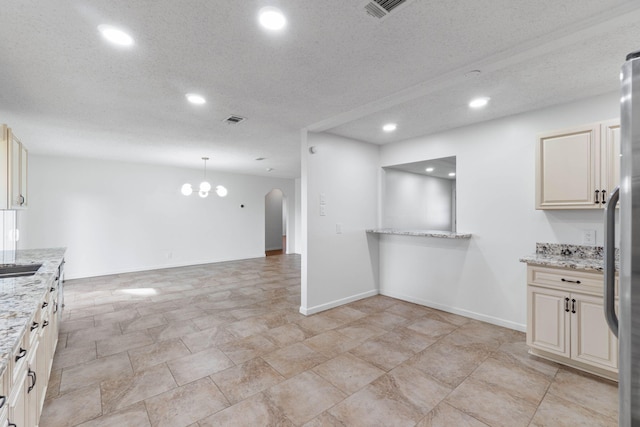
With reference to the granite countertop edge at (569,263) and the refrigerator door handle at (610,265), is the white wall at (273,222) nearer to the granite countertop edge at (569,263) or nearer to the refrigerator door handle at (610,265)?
the granite countertop edge at (569,263)

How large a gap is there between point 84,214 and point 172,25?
5.88 meters

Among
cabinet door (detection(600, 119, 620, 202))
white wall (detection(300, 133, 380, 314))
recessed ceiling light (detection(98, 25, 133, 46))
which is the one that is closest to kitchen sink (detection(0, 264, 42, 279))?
recessed ceiling light (detection(98, 25, 133, 46))

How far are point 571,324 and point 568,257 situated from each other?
2.33ft

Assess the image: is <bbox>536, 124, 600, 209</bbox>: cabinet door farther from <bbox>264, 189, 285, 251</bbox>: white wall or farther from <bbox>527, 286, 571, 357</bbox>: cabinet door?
<bbox>264, 189, 285, 251</bbox>: white wall

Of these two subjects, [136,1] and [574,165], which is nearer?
[136,1]

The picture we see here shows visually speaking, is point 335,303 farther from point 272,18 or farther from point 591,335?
point 272,18

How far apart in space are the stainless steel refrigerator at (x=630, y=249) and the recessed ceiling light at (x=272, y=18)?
5.15 feet

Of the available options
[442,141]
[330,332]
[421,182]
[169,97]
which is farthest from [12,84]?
[421,182]

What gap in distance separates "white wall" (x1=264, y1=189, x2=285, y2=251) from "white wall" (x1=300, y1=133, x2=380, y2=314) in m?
6.28

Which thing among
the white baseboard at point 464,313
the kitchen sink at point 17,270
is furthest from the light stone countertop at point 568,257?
the kitchen sink at point 17,270

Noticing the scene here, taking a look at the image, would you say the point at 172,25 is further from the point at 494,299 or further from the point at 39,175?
the point at 39,175

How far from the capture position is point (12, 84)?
2.55m

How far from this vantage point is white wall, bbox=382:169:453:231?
16.3ft

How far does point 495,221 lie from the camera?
3.48 metres
